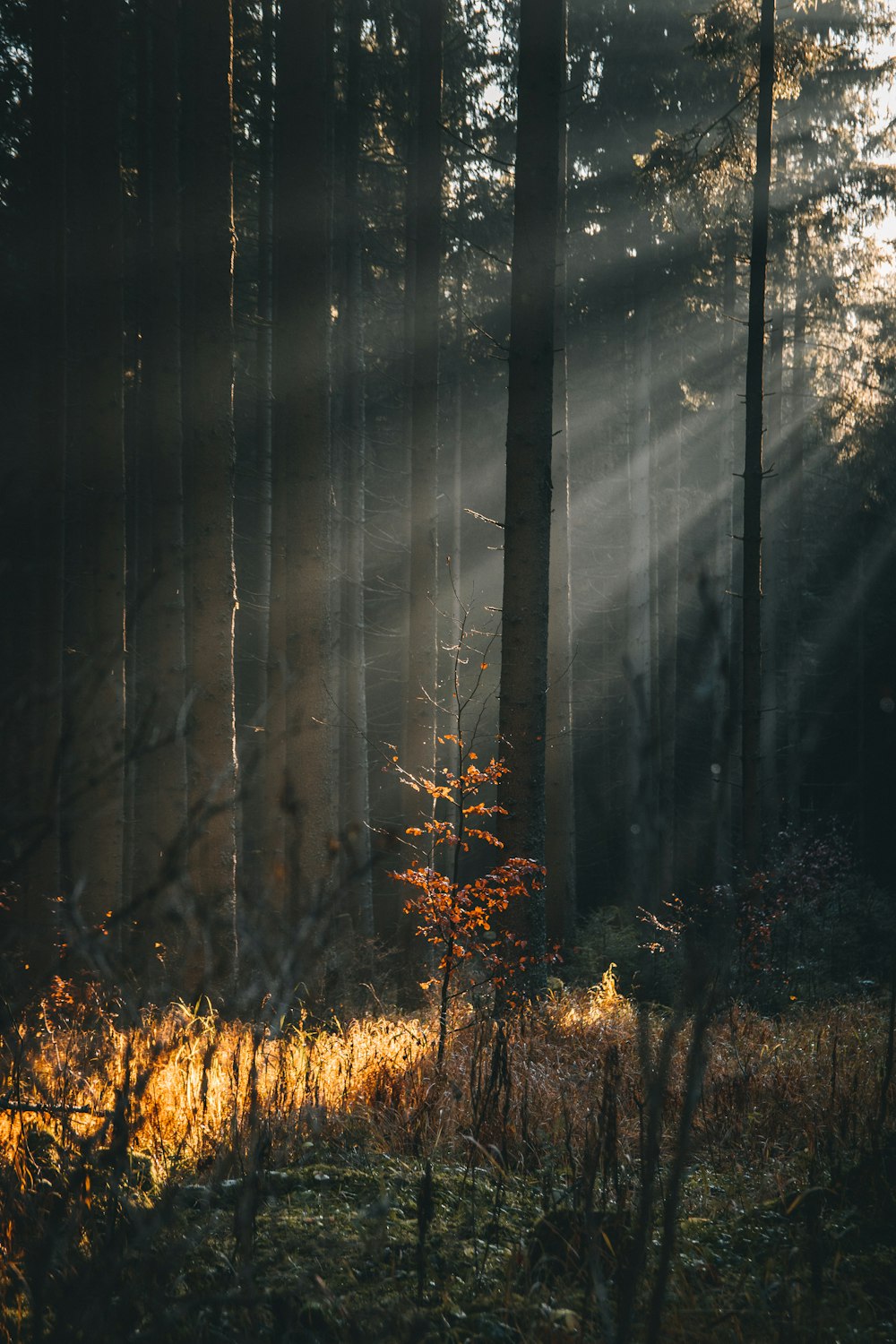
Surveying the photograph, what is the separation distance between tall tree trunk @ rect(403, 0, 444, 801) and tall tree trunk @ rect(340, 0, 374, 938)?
168 cm

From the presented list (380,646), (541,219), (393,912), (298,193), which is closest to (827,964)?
(393,912)

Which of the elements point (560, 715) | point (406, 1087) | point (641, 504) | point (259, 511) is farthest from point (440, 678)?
point (406, 1087)

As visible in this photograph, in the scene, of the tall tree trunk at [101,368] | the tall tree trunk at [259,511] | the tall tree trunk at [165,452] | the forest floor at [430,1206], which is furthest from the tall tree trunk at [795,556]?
the forest floor at [430,1206]

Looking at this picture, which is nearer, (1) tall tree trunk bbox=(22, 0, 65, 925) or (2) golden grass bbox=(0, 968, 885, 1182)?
(2) golden grass bbox=(0, 968, 885, 1182)

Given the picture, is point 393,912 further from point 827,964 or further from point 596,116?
point 596,116

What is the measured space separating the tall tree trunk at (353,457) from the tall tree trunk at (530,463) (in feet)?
15.5

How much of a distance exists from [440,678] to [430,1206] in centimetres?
1630

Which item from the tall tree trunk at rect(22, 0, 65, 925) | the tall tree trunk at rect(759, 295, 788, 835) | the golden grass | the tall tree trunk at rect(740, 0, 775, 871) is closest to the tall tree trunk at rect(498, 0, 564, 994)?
the golden grass

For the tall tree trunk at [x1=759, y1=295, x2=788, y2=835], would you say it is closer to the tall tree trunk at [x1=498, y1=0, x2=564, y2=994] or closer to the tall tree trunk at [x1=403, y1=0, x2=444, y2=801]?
the tall tree trunk at [x1=403, y1=0, x2=444, y2=801]

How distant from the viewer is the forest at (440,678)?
255 cm

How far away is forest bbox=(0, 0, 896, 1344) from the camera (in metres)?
2.55

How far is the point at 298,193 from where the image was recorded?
9.34 metres

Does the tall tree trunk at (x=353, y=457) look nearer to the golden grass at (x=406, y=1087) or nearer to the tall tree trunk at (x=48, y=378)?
the tall tree trunk at (x=48, y=378)

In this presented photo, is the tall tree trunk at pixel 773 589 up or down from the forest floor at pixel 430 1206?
up
